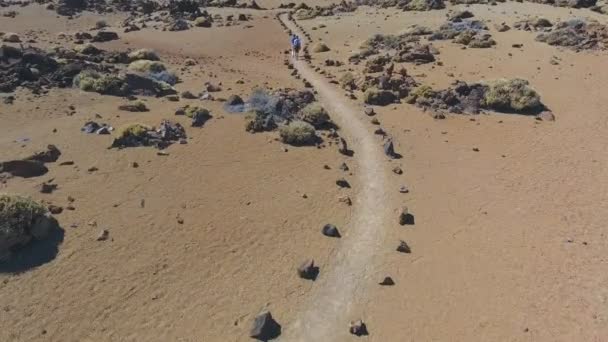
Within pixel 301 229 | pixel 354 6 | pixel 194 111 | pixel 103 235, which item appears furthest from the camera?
pixel 354 6

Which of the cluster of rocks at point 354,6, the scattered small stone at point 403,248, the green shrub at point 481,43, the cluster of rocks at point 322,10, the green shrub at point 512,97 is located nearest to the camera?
the scattered small stone at point 403,248

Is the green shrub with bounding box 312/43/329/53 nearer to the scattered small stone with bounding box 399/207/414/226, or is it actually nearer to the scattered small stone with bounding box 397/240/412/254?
the scattered small stone with bounding box 399/207/414/226

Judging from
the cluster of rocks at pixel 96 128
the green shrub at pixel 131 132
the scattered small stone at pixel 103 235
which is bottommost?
the cluster of rocks at pixel 96 128

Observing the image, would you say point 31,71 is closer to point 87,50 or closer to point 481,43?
point 87,50

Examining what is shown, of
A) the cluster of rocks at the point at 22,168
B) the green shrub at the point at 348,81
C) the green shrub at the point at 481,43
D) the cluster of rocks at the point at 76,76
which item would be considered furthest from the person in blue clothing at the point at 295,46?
the cluster of rocks at the point at 22,168

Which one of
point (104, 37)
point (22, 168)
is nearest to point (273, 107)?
point (22, 168)

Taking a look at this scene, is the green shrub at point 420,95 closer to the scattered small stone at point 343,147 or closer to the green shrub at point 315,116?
the green shrub at point 315,116
